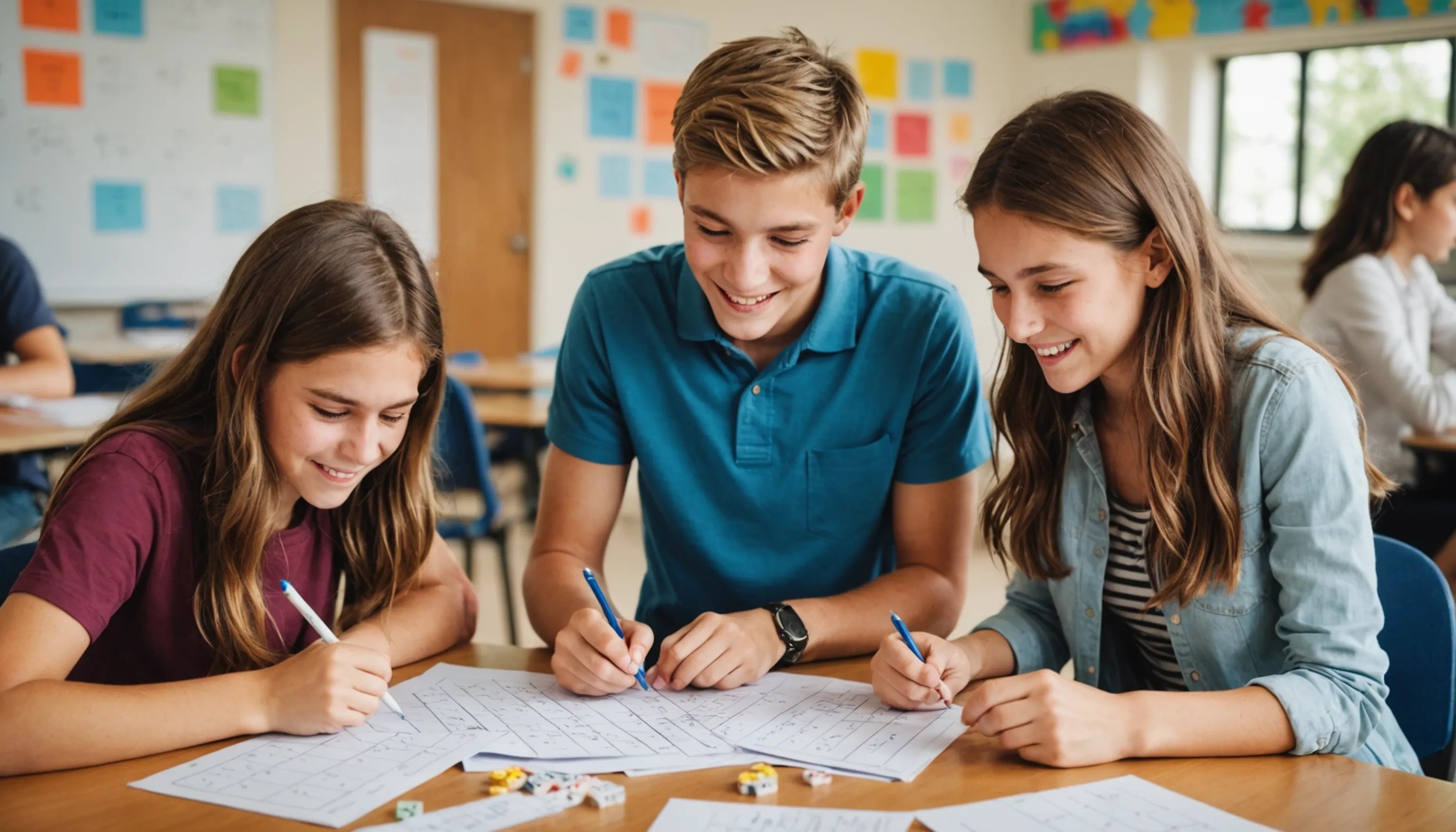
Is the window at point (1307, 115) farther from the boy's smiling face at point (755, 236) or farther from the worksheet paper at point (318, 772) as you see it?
the worksheet paper at point (318, 772)

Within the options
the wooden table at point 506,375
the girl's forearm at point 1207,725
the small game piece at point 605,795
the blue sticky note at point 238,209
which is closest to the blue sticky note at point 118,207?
the blue sticky note at point 238,209

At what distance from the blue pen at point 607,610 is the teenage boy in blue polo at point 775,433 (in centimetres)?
5

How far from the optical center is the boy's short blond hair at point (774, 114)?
1.39m

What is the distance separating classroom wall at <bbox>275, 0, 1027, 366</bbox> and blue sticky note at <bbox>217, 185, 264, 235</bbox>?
103 mm

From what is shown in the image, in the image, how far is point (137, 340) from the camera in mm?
4457

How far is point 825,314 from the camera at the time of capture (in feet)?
5.26

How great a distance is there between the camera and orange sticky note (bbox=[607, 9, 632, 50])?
596 centimetres

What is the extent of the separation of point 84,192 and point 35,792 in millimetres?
4216

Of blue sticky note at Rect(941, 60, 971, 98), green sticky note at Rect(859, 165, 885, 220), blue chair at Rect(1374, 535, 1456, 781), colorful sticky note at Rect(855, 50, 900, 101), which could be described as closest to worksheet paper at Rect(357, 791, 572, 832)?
blue chair at Rect(1374, 535, 1456, 781)

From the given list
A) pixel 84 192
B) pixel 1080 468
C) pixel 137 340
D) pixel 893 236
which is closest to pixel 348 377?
pixel 1080 468

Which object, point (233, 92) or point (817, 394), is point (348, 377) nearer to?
point (817, 394)

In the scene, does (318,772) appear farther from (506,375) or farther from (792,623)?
(506,375)

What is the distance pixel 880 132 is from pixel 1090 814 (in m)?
6.26

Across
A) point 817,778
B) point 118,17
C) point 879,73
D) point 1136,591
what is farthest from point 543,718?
point 879,73
